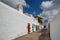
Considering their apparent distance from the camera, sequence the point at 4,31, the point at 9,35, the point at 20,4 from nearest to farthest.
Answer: the point at 4,31 → the point at 9,35 → the point at 20,4

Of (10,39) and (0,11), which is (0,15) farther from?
(10,39)

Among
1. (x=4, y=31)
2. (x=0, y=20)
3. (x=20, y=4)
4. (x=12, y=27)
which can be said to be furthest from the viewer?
(x=20, y=4)

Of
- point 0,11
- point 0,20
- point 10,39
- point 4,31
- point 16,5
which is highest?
point 16,5

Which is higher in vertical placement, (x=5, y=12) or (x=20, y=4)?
(x=20, y=4)

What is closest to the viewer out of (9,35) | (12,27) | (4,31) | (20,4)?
(4,31)

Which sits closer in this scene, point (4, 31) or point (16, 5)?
point (4, 31)

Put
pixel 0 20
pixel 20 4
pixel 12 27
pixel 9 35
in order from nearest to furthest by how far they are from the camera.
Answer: pixel 0 20
pixel 9 35
pixel 12 27
pixel 20 4

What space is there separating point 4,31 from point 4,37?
59cm

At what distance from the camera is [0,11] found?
10891 millimetres

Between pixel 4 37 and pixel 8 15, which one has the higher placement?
pixel 8 15

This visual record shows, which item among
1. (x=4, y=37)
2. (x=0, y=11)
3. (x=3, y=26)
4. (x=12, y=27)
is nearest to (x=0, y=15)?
(x=0, y=11)

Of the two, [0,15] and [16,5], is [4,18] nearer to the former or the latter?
[0,15]

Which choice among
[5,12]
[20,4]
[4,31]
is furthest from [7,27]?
[20,4]

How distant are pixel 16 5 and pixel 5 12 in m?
9.45
